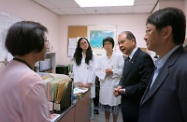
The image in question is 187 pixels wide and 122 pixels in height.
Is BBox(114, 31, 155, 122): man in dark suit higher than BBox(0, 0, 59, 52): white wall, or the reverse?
BBox(0, 0, 59, 52): white wall

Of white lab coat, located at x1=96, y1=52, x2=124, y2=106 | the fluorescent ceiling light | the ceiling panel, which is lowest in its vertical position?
white lab coat, located at x1=96, y1=52, x2=124, y2=106

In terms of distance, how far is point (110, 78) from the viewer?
255 cm

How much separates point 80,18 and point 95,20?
1.55 feet

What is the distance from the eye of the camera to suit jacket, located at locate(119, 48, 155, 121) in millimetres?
1570

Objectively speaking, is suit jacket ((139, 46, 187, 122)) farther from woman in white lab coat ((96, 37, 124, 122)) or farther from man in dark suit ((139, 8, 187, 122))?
woman in white lab coat ((96, 37, 124, 122))

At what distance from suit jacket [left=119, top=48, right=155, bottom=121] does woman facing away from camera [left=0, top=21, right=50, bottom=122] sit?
101 centimetres

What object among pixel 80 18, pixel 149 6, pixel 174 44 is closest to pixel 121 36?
pixel 174 44

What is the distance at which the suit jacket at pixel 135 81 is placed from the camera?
157 centimetres

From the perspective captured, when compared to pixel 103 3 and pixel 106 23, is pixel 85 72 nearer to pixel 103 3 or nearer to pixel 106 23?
pixel 103 3

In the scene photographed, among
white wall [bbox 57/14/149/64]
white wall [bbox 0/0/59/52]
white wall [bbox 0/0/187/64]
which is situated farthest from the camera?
white wall [bbox 57/14/149/64]

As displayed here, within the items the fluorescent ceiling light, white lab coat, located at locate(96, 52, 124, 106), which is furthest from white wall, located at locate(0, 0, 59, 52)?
white lab coat, located at locate(96, 52, 124, 106)

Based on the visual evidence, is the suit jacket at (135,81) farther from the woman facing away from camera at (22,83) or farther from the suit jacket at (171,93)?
the woman facing away from camera at (22,83)

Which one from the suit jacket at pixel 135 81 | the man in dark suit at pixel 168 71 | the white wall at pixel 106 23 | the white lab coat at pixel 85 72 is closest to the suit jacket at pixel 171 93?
the man in dark suit at pixel 168 71

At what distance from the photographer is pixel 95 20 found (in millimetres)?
4715
